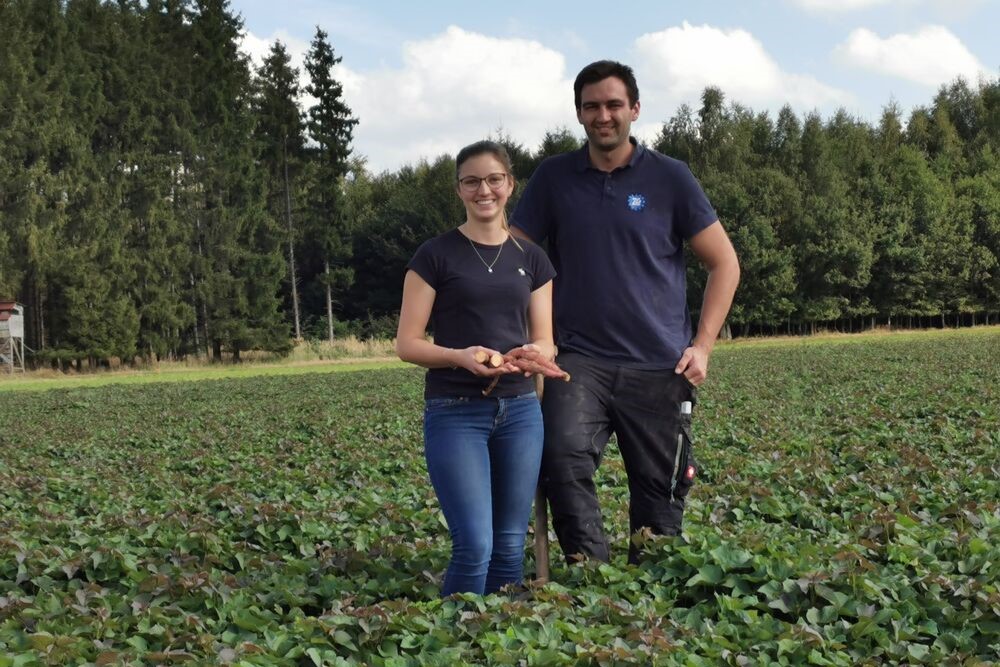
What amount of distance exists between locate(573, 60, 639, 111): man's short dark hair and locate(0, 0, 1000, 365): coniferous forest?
148ft

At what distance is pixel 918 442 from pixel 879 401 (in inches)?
218

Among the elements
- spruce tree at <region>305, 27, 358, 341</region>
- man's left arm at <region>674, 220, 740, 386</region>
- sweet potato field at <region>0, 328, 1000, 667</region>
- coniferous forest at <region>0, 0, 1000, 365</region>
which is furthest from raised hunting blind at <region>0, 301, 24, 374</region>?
man's left arm at <region>674, 220, 740, 386</region>

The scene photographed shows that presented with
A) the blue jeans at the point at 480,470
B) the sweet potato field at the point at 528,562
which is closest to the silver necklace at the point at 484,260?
the blue jeans at the point at 480,470

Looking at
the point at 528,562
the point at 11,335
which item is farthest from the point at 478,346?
the point at 11,335

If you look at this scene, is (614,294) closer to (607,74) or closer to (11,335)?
(607,74)

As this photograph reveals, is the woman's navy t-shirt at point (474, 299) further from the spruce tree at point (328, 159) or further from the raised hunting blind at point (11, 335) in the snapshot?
the spruce tree at point (328, 159)

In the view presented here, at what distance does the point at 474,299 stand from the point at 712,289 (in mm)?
1295

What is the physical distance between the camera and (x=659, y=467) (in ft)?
17.2

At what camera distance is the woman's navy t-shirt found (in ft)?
15.3

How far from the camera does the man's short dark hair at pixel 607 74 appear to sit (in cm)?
489

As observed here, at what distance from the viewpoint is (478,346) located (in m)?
4.57

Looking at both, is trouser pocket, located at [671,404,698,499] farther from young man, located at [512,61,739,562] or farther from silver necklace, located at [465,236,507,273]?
silver necklace, located at [465,236,507,273]

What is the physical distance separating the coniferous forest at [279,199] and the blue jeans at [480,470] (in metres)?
45.0

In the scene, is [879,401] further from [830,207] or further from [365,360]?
[830,207]
